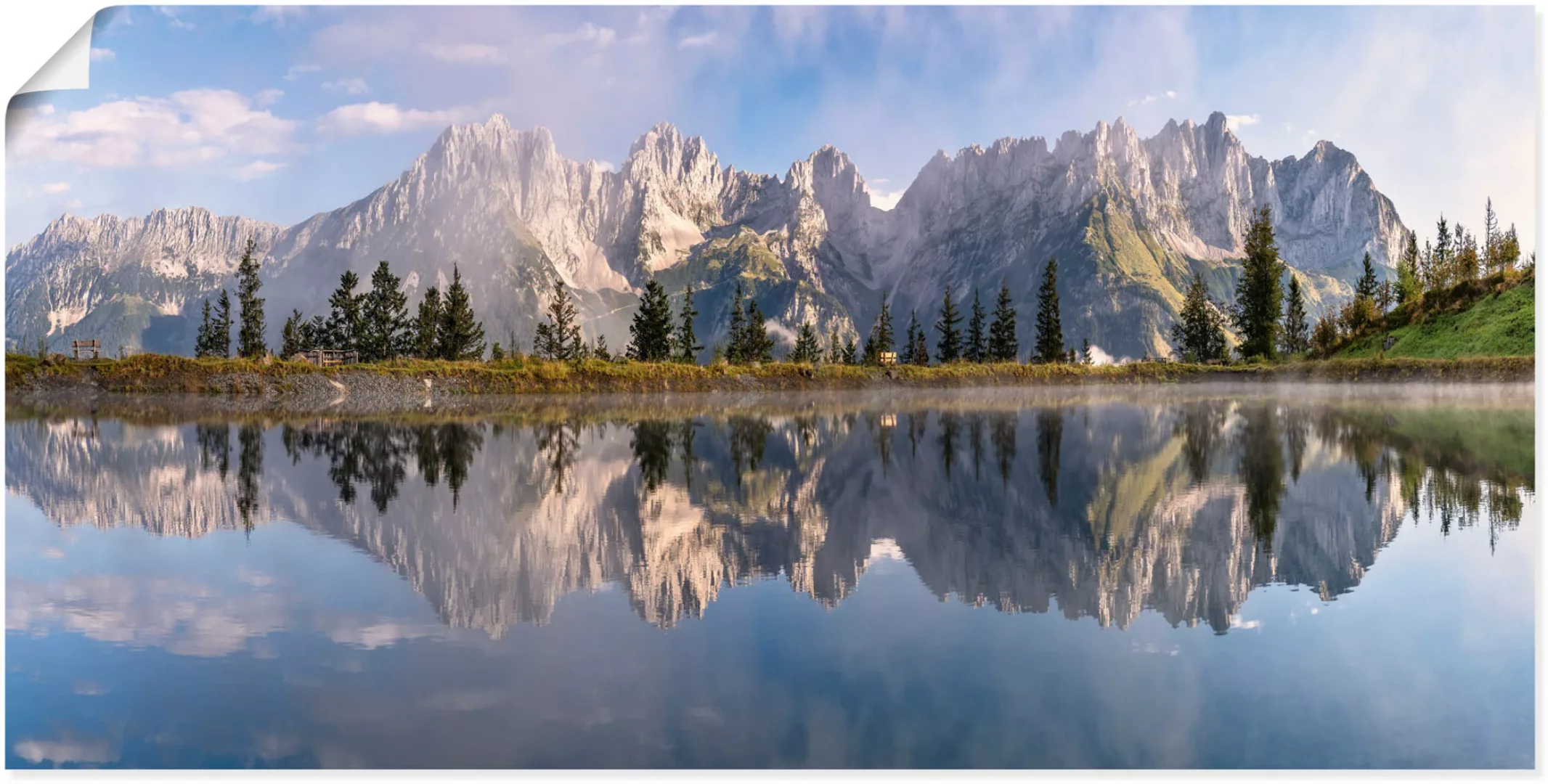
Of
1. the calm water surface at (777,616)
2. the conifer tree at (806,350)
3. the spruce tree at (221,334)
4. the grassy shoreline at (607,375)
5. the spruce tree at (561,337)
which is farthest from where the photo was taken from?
the conifer tree at (806,350)

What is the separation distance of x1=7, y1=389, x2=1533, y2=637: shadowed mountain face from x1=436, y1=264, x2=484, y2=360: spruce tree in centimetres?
4450

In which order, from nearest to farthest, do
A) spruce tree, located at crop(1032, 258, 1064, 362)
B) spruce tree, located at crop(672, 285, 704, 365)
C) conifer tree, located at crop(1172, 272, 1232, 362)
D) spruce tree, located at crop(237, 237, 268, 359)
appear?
spruce tree, located at crop(237, 237, 268, 359)
spruce tree, located at crop(672, 285, 704, 365)
spruce tree, located at crop(1032, 258, 1064, 362)
conifer tree, located at crop(1172, 272, 1232, 362)

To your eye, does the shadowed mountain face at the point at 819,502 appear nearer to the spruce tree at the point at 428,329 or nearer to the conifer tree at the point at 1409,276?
the conifer tree at the point at 1409,276

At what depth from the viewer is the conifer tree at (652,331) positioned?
73.4 meters

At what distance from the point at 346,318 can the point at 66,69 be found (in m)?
66.8

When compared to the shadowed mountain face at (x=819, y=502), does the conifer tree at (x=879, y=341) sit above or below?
above

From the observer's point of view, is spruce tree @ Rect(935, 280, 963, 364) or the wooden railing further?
spruce tree @ Rect(935, 280, 963, 364)

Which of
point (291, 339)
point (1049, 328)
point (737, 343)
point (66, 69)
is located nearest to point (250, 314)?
point (291, 339)

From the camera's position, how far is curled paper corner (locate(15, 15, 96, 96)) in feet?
33.9

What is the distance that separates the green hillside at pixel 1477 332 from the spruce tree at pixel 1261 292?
2063 centimetres

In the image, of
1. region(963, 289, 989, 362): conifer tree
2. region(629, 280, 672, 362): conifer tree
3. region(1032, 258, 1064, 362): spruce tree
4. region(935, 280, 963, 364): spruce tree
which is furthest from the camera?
region(963, 289, 989, 362): conifer tree

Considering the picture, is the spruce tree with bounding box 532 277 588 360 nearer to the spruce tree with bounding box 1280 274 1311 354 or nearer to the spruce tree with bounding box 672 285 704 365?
the spruce tree with bounding box 672 285 704 365

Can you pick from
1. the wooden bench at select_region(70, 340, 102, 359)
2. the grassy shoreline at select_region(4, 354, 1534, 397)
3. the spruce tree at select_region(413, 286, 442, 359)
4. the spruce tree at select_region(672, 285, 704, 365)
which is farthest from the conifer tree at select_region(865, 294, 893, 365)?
the wooden bench at select_region(70, 340, 102, 359)

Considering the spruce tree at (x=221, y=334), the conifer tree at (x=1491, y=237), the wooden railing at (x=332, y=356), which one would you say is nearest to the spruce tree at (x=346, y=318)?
the wooden railing at (x=332, y=356)
